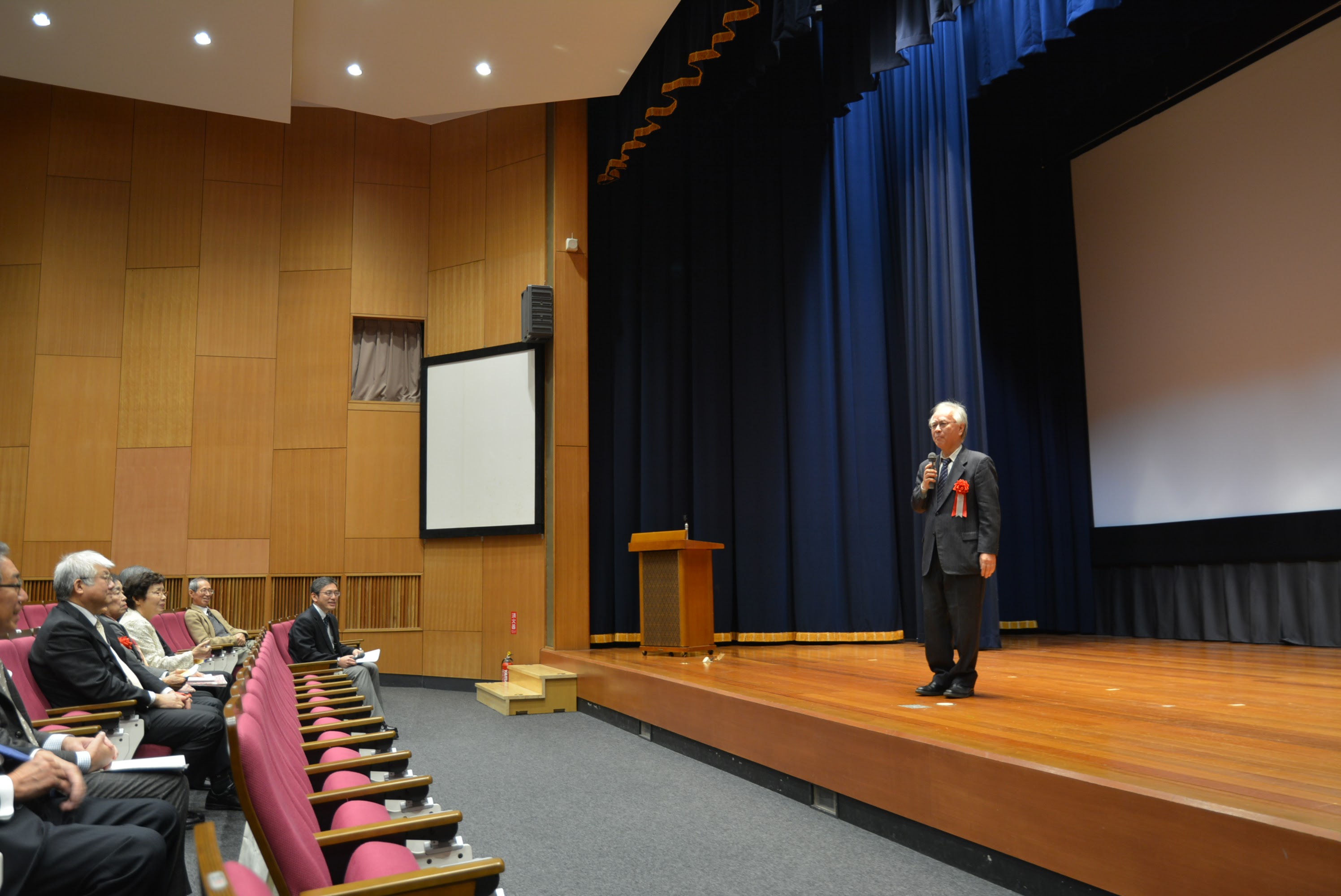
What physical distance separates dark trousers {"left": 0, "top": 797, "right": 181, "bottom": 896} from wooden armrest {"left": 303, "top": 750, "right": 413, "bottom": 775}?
359 millimetres

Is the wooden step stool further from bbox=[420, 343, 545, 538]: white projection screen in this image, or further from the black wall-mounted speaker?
the black wall-mounted speaker

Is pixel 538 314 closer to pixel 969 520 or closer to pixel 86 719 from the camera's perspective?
pixel 969 520

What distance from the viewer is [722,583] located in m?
6.61

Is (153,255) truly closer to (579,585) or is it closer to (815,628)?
(579,585)

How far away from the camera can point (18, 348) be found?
705cm

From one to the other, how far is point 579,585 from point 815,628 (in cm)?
169

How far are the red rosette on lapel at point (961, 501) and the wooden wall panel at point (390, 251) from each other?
5365mm

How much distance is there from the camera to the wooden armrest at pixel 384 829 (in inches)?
63.2

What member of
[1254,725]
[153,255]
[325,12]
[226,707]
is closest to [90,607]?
[226,707]

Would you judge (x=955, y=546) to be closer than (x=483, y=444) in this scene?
Yes

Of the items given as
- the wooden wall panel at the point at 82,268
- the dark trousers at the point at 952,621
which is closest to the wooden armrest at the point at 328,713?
the dark trousers at the point at 952,621

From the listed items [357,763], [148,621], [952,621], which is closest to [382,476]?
[148,621]

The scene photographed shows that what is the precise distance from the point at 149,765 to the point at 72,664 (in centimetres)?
93

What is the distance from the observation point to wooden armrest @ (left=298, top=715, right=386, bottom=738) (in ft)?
8.71
